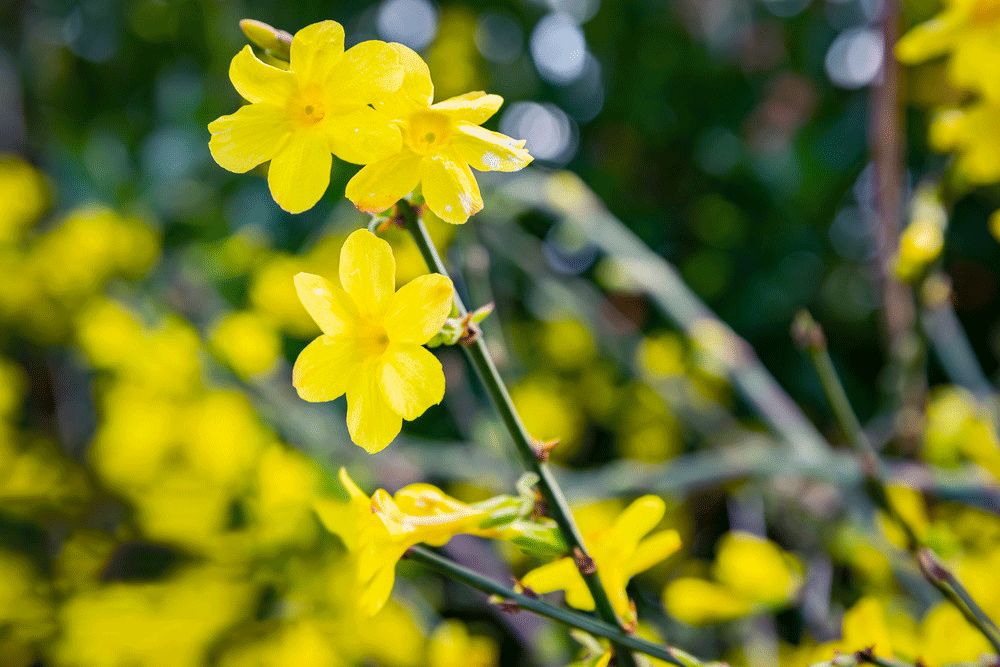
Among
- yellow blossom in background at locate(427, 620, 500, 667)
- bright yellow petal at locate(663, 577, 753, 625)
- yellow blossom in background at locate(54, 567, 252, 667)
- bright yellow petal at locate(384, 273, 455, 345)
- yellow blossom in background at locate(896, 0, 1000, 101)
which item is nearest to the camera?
bright yellow petal at locate(384, 273, 455, 345)

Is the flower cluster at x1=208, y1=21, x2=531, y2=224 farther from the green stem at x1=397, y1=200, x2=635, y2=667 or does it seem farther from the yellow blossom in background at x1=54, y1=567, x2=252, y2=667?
the yellow blossom in background at x1=54, y1=567, x2=252, y2=667

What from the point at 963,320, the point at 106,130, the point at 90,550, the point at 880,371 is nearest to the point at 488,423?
the point at 90,550

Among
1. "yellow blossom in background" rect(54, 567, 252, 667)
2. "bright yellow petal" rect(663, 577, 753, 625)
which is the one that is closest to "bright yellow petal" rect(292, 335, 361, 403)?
"bright yellow petal" rect(663, 577, 753, 625)

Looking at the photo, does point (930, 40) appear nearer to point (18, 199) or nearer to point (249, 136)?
point (249, 136)

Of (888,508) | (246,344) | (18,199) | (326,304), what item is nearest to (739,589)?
(888,508)

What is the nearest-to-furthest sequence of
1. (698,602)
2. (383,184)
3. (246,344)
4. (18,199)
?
1. (383,184)
2. (698,602)
3. (246,344)
4. (18,199)
